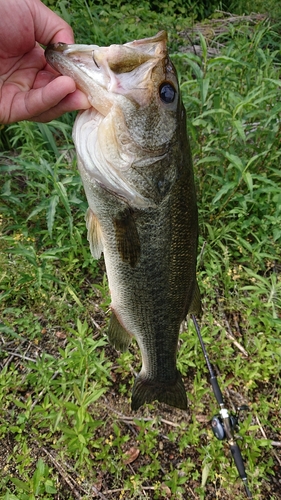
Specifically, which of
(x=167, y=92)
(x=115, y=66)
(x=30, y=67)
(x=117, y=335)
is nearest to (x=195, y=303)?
(x=117, y=335)

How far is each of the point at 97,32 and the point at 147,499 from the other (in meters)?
4.55

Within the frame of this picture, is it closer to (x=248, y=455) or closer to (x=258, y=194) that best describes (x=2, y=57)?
(x=258, y=194)

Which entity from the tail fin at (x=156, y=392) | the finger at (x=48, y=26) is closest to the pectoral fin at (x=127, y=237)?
the tail fin at (x=156, y=392)

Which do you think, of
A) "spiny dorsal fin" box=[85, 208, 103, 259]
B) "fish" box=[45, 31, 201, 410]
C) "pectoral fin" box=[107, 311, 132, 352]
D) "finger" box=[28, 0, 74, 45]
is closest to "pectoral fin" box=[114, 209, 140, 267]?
"fish" box=[45, 31, 201, 410]

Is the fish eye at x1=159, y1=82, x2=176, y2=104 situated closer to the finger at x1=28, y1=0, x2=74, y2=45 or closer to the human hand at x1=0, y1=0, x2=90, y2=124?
the human hand at x1=0, y1=0, x2=90, y2=124

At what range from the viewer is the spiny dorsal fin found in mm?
→ 1622

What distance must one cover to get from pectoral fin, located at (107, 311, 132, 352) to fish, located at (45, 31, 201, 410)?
0.33 feet

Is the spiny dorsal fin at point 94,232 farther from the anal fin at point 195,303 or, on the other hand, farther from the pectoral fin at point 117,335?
the anal fin at point 195,303

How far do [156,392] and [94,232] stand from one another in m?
1.03

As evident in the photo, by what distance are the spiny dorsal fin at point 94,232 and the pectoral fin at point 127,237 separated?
0.14 metres

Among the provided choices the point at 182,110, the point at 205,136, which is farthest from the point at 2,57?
the point at 205,136

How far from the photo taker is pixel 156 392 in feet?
6.71

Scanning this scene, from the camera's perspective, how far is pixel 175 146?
1438mm

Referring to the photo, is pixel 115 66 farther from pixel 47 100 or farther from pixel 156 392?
pixel 156 392
